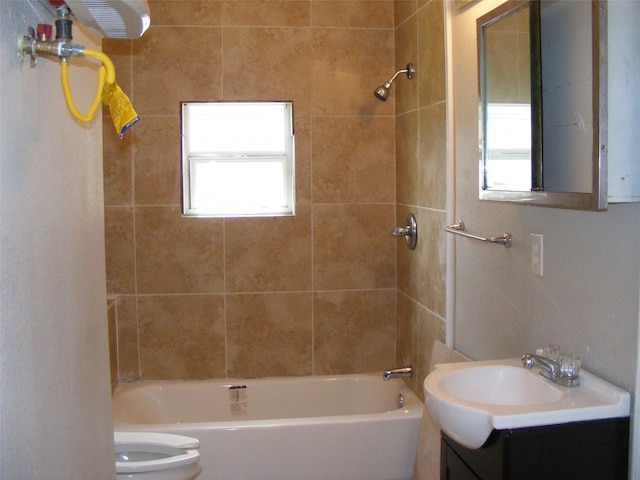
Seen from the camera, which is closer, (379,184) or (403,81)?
(403,81)

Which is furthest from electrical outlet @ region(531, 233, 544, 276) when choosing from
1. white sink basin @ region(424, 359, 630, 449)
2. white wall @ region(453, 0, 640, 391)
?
white sink basin @ region(424, 359, 630, 449)

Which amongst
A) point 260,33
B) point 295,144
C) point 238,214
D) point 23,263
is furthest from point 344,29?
point 23,263

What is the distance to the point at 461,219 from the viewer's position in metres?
2.53

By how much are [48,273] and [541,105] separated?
1240mm

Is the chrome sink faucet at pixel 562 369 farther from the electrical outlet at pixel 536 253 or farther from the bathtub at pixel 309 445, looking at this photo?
the bathtub at pixel 309 445

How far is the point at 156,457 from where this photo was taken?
2354 mm

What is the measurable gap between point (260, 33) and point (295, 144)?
60 centimetres

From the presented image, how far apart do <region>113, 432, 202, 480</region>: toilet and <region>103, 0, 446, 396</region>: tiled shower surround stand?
3.53ft

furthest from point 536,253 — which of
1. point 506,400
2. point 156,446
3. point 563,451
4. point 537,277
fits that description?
point 156,446

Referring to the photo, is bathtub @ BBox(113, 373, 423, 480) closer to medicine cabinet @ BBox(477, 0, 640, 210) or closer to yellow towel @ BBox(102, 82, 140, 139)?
medicine cabinet @ BBox(477, 0, 640, 210)

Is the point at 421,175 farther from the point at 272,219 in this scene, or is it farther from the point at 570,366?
the point at 570,366

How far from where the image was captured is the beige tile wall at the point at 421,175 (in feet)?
9.02

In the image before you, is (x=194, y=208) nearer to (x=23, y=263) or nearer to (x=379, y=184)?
(x=379, y=184)

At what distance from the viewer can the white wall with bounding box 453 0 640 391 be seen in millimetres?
1547
